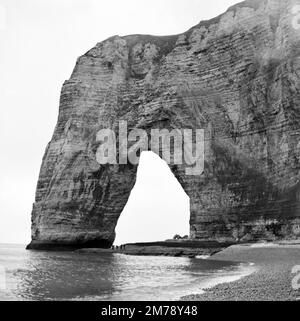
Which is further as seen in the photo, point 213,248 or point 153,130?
point 153,130

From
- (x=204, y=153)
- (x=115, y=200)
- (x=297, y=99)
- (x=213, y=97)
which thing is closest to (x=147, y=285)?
(x=297, y=99)

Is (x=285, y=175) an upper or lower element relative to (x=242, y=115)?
A: lower

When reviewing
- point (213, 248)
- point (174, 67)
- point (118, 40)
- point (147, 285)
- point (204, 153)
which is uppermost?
point (118, 40)

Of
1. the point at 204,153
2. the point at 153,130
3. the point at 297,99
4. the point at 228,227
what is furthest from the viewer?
the point at 153,130
